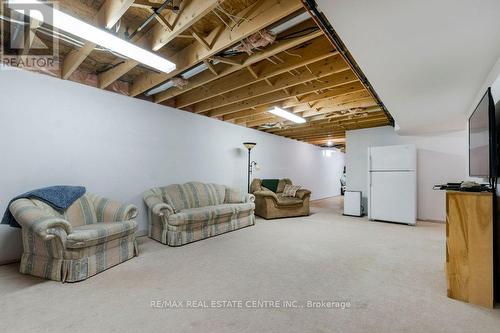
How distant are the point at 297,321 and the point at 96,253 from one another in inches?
82.9

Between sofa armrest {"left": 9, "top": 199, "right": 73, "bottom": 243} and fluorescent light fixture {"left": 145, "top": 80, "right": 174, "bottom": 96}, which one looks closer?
sofa armrest {"left": 9, "top": 199, "right": 73, "bottom": 243}

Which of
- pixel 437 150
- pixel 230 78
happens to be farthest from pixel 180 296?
pixel 437 150

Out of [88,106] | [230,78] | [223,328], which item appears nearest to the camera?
[223,328]

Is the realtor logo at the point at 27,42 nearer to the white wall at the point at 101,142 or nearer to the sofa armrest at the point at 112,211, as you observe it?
the white wall at the point at 101,142

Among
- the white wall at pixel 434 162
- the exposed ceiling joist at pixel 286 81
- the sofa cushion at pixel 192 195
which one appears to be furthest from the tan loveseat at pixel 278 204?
the white wall at pixel 434 162

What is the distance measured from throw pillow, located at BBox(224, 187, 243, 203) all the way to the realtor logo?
3369 millimetres

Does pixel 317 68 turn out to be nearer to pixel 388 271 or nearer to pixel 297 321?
pixel 388 271

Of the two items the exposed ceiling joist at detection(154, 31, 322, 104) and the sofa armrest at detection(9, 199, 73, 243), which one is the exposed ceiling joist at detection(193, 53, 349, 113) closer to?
the exposed ceiling joist at detection(154, 31, 322, 104)

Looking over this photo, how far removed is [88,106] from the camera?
3.32 m

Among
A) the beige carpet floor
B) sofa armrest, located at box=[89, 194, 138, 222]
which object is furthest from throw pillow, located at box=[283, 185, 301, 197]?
sofa armrest, located at box=[89, 194, 138, 222]

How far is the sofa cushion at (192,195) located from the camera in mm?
3932

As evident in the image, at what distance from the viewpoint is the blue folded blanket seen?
2.40 m

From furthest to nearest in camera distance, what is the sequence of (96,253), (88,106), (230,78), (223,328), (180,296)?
(230,78) → (88,106) → (96,253) → (180,296) → (223,328)

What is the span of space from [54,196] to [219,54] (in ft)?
8.29
